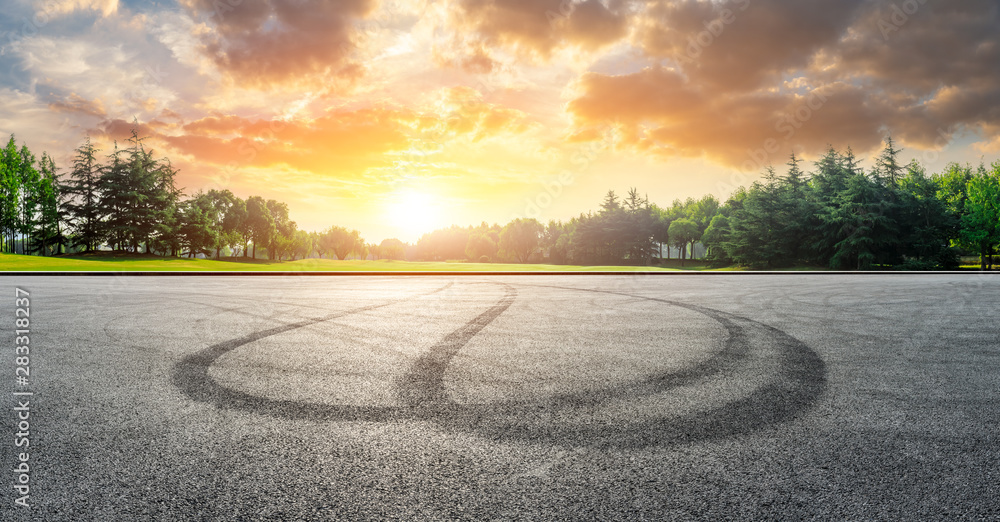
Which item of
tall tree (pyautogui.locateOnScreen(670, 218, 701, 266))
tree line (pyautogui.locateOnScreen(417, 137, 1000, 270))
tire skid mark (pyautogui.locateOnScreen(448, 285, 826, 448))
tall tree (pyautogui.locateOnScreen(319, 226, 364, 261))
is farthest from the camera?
tall tree (pyautogui.locateOnScreen(319, 226, 364, 261))

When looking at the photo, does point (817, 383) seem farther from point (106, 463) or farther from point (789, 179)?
point (789, 179)

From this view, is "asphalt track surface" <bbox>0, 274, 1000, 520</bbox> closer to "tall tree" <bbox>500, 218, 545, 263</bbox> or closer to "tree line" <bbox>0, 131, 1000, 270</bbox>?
"tree line" <bbox>0, 131, 1000, 270</bbox>

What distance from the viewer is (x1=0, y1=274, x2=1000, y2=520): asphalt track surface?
2.48 meters

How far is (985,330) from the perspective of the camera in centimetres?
794

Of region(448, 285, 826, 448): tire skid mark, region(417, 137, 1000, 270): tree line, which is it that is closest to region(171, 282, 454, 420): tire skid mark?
region(448, 285, 826, 448): tire skid mark

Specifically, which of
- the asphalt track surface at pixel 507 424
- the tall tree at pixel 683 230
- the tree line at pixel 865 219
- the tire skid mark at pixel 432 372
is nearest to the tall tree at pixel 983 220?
the tree line at pixel 865 219

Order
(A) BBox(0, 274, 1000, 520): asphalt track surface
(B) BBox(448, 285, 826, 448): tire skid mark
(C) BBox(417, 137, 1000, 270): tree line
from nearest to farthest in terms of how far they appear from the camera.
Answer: (A) BBox(0, 274, 1000, 520): asphalt track surface < (B) BBox(448, 285, 826, 448): tire skid mark < (C) BBox(417, 137, 1000, 270): tree line

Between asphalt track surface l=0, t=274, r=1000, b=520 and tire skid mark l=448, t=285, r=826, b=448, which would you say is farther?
tire skid mark l=448, t=285, r=826, b=448

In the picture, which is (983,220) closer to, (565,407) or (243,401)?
(565,407)

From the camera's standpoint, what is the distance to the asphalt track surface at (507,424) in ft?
8.14

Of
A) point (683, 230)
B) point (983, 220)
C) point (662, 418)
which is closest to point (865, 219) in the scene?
point (983, 220)

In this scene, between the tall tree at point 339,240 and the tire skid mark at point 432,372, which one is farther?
the tall tree at point 339,240

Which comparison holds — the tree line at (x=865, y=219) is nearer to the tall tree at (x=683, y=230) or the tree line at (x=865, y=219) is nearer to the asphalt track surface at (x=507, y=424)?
the tall tree at (x=683, y=230)

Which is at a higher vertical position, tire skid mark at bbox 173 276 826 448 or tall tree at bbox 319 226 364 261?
tall tree at bbox 319 226 364 261
